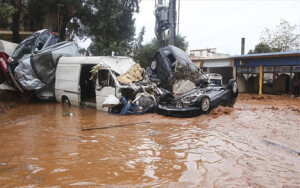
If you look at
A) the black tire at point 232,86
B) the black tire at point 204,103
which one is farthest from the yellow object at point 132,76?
the black tire at point 232,86

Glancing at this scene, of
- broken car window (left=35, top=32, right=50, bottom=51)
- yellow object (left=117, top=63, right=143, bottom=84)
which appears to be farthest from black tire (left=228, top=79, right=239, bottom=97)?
broken car window (left=35, top=32, right=50, bottom=51)

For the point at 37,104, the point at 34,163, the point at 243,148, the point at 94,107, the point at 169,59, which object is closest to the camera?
the point at 34,163

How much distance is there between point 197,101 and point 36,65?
7.57 m

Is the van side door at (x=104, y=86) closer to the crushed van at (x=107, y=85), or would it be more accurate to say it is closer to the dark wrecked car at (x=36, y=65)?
the crushed van at (x=107, y=85)

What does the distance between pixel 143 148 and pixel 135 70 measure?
5845mm

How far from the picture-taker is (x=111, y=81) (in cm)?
956

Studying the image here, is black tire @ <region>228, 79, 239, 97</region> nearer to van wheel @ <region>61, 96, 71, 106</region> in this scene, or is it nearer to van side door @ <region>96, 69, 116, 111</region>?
van side door @ <region>96, 69, 116, 111</region>

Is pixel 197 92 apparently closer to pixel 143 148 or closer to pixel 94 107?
pixel 94 107

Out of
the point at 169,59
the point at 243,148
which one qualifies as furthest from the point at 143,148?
the point at 169,59

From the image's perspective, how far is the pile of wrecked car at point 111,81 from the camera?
29.7ft

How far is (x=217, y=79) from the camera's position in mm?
17328

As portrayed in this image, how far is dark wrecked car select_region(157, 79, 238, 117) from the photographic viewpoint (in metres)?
8.37

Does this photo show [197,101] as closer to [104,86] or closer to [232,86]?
[232,86]

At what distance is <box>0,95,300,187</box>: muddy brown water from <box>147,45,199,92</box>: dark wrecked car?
4431 millimetres
